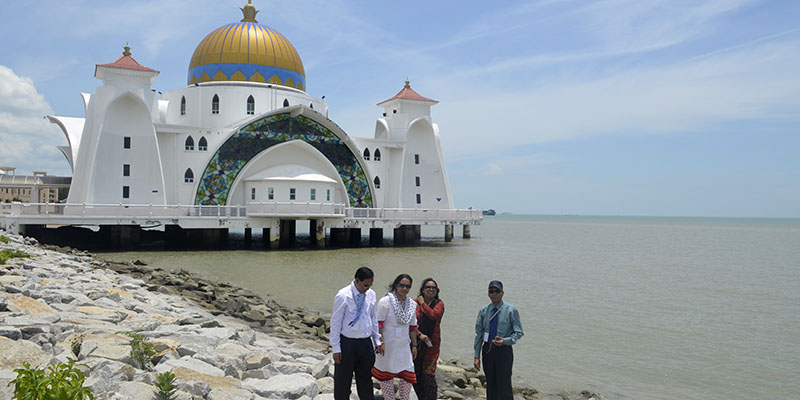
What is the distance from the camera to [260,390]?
6.82 m

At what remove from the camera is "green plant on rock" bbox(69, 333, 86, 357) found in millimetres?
7043

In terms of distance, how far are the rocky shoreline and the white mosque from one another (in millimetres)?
16682

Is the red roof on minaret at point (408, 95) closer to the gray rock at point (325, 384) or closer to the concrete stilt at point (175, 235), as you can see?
the concrete stilt at point (175, 235)

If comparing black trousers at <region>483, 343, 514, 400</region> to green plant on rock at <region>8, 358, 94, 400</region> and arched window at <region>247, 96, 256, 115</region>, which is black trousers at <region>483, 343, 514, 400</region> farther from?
arched window at <region>247, 96, 256, 115</region>

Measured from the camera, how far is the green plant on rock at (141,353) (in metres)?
6.91

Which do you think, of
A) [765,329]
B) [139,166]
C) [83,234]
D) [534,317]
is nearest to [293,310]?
[534,317]

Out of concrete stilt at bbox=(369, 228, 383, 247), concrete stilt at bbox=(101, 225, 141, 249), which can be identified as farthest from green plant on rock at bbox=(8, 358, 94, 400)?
concrete stilt at bbox=(369, 228, 383, 247)

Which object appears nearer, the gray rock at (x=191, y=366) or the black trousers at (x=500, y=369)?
the black trousers at (x=500, y=369)

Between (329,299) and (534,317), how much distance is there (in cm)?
563

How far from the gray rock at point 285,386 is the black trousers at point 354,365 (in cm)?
62

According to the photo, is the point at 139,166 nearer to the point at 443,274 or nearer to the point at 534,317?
the point at 443,274

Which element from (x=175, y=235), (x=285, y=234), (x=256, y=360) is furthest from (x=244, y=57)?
(x=256, y=360)

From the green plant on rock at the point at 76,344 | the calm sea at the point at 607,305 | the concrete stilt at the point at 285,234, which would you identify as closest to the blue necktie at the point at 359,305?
the green plant on rock at the point at 76,344

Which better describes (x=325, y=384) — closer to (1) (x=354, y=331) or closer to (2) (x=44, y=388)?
(1) (x=354, y=331)
